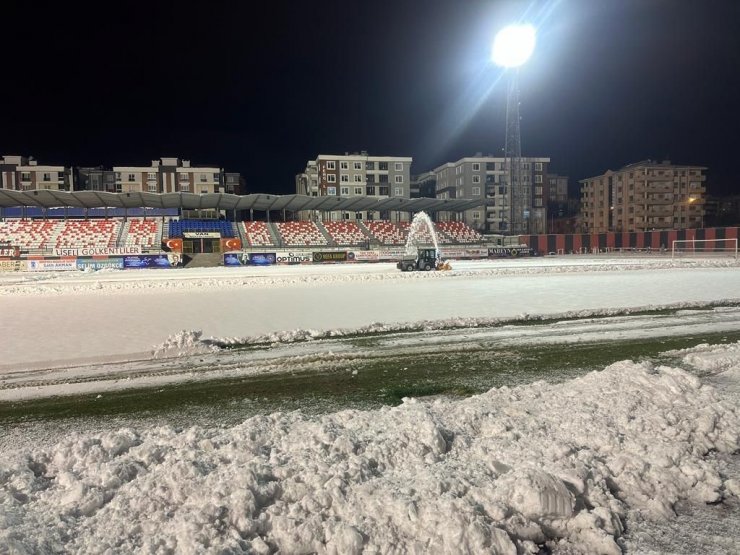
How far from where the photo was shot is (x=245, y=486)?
3570 millimetres

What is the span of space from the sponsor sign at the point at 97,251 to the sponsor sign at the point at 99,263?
5.05ft

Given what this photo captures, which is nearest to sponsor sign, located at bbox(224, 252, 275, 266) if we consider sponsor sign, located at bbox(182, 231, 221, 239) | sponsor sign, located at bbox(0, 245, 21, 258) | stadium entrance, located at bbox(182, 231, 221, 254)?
stadium entrance, located at bbox(182, 231, 221, 254)

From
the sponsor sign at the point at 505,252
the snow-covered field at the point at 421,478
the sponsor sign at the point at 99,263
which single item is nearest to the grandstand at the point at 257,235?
the sponsor sign at the point at 99,263

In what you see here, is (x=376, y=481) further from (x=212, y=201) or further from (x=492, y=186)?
(x=492, y=186)

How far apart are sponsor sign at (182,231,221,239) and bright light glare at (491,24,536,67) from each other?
3729cm

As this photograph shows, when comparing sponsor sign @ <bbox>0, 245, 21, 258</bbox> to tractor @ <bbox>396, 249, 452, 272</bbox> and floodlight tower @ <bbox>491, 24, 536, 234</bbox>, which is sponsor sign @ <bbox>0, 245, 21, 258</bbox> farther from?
floodlight tower @ <bbox>491, 24, 536, 234</bbox>

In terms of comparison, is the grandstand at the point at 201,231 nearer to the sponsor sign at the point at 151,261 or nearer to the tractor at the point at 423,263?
the sponsor sign at the point at 151,261

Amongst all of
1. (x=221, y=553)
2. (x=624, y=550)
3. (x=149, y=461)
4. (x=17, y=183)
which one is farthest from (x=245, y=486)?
(x=17, y=183)

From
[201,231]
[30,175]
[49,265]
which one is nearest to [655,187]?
[201,231]

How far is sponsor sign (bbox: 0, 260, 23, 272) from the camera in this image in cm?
4272

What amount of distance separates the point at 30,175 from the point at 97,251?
148 ft

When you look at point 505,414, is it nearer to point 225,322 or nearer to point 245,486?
point 245,486

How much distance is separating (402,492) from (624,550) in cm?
148

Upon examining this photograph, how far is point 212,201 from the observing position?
5544 centimetres
